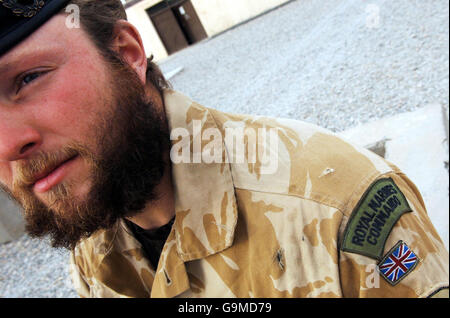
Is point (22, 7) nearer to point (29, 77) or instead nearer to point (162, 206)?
point (29, 77)

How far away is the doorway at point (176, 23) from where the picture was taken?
16.8 metres

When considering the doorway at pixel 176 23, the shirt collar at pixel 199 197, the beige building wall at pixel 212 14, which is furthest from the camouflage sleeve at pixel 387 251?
the doorway at pixel 176 23

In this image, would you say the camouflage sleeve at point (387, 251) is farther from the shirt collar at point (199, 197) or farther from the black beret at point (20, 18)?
the black beret at point (20, 18)

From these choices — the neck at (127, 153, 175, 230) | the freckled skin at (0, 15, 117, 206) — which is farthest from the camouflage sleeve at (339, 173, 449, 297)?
the freckled skin at (0, 15, 117, 206)

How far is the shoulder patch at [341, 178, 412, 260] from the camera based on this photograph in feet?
3.79

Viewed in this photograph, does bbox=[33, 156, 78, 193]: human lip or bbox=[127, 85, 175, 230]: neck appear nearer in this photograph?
bbox=[33, 156, 78, 193]: human lip

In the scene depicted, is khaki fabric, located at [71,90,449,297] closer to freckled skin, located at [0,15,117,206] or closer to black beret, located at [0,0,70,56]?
freckled skin, located at [0,15,117,206]

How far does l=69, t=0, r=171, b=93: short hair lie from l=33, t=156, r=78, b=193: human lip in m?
0.44

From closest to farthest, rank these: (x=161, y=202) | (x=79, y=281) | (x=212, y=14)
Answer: (x=161, y=202) → (x=79, y=281) → (x=212, y=14)

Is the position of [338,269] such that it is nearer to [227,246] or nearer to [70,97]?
[227,246]

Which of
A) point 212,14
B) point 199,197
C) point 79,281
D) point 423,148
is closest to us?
point 199,197

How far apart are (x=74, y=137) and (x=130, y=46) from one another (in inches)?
20.1

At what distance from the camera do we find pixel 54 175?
1.22 metres

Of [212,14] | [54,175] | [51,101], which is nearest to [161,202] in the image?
[54,175]
